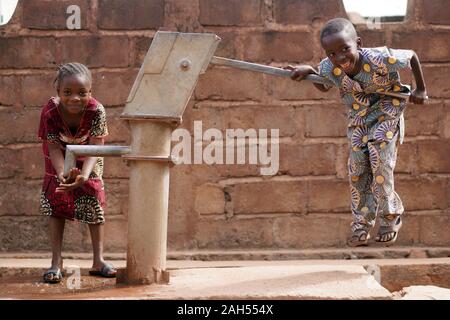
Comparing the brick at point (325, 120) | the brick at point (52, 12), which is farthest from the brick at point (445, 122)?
the brick at point (52, 12)

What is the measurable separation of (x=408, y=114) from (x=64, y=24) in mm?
2347

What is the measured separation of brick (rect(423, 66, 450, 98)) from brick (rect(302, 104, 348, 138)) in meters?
0.59

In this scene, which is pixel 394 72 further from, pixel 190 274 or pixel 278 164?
pixel 278 164

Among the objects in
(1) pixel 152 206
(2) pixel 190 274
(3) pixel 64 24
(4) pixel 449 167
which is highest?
(3) pixel 64 24

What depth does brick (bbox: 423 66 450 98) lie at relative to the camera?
5.31 m

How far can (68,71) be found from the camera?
3.69 metres

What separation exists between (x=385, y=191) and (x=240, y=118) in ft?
6.13

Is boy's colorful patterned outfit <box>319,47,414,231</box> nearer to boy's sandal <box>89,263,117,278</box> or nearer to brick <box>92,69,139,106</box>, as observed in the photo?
boy's sandal <box>89,263,117,278</box>

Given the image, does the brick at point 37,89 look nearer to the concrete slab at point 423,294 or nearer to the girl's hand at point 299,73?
the girl's hand at point 299,73

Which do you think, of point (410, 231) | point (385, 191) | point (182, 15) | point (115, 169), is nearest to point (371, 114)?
point (385, 191)

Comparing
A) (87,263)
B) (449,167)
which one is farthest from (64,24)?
(449,167)

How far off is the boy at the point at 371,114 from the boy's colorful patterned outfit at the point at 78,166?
0.98m

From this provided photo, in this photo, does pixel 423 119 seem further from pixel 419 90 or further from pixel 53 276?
pixel 53 276

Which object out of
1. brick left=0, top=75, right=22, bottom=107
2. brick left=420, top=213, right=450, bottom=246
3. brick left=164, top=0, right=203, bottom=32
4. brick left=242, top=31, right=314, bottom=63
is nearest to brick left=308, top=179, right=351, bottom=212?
brick left=420, top=213, right=450, bottom=246
